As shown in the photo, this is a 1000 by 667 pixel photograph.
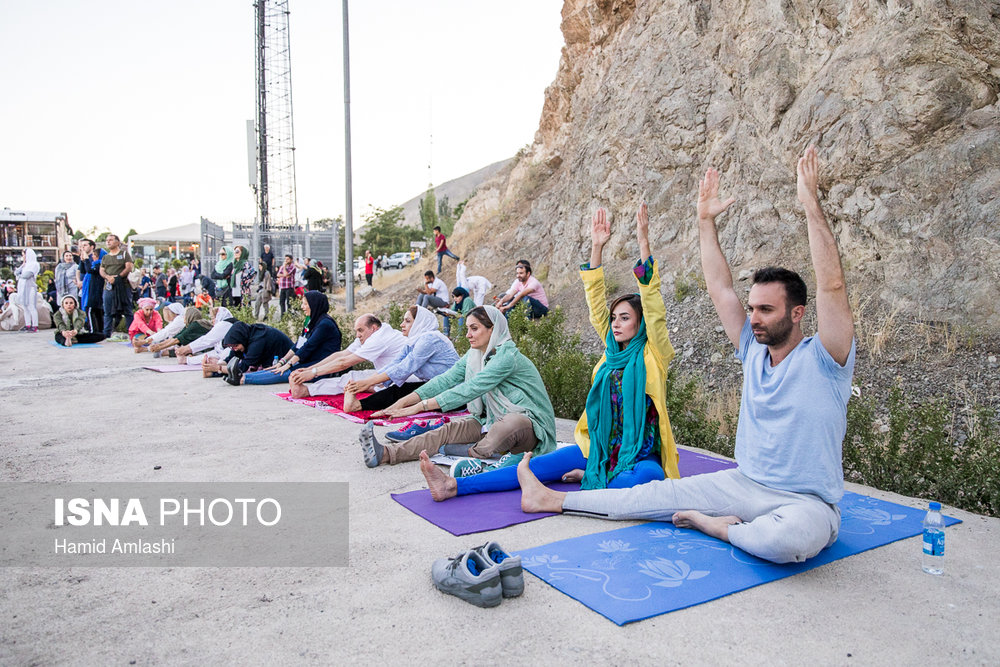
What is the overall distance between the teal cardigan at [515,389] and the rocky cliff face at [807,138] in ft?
19.4

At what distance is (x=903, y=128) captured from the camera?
9.99m

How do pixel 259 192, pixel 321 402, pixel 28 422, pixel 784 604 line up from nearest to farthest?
pixel 784 604 < pixel 28 422 < pixel 321 402 < pixel 259 192

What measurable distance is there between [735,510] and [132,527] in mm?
3351

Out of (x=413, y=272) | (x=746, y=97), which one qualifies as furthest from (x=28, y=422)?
(x=413, y=272)

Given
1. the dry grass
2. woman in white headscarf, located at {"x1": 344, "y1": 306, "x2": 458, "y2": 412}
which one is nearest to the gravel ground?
the dry grass

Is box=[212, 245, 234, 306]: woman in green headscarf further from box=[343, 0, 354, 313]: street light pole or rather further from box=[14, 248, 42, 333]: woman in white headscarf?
box=[14, 248, 42, 333]: woman in white headscarf

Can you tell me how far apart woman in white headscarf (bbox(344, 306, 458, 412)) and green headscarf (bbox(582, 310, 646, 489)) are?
3.10 metres

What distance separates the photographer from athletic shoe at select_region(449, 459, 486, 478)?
496cm

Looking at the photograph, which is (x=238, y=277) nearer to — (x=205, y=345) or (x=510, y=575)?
(x=205, y=345)

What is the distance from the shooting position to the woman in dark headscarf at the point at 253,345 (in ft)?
32.6

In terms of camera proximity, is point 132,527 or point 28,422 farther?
point 28,422

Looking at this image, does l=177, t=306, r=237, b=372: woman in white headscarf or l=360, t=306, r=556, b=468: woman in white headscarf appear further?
l=177, t=306, r=237, b=372: woman in white headscarf

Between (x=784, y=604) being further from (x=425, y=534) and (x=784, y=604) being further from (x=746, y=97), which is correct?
(x=746, y=97)

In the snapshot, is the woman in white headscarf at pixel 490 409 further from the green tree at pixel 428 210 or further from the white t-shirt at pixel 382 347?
the green tree at pixel 428 210
